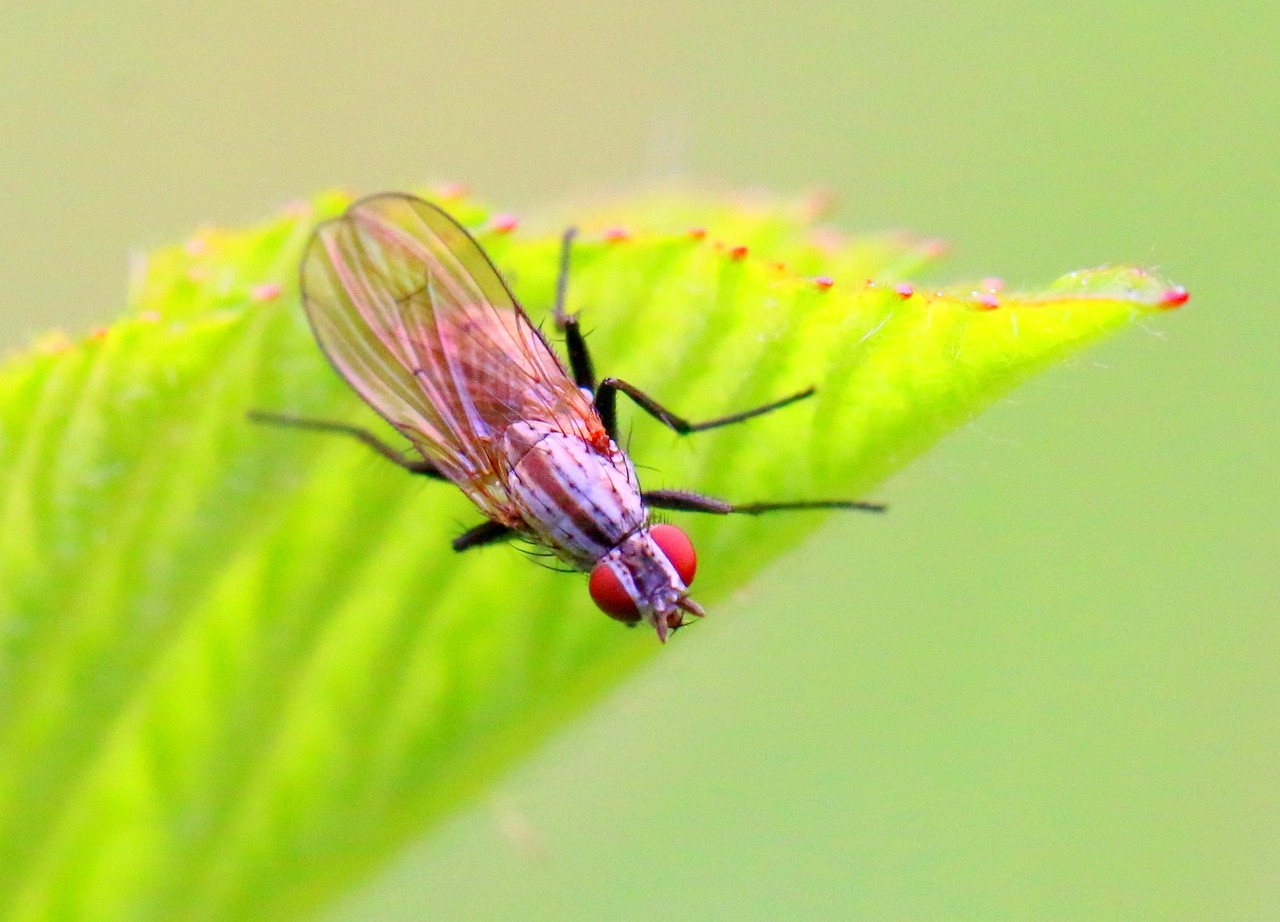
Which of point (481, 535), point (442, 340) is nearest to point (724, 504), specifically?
point (481, 535)

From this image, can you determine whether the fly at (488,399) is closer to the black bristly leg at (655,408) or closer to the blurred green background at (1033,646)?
the black bristly leg at (655,408)

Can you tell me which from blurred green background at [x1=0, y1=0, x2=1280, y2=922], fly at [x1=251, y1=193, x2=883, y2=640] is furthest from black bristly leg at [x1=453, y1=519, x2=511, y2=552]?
blurred green background at [x1=0, y1=0, x2=1280, y2=922]

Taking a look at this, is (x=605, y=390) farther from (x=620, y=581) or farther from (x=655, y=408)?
(x=620, y=581)

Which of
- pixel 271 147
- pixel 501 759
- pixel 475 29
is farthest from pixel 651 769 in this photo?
pixel 475 29

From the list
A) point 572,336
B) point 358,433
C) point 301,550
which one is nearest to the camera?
point 301,550

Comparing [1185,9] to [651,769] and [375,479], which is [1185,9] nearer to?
[651,769]

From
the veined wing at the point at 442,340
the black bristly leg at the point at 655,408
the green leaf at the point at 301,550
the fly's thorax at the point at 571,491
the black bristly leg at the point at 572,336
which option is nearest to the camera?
the green leaf at the point at 301,550

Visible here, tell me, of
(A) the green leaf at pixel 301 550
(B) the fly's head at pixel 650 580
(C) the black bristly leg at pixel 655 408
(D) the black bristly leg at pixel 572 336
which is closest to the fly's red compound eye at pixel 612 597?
(B) the fly's head at pixel 650 580
